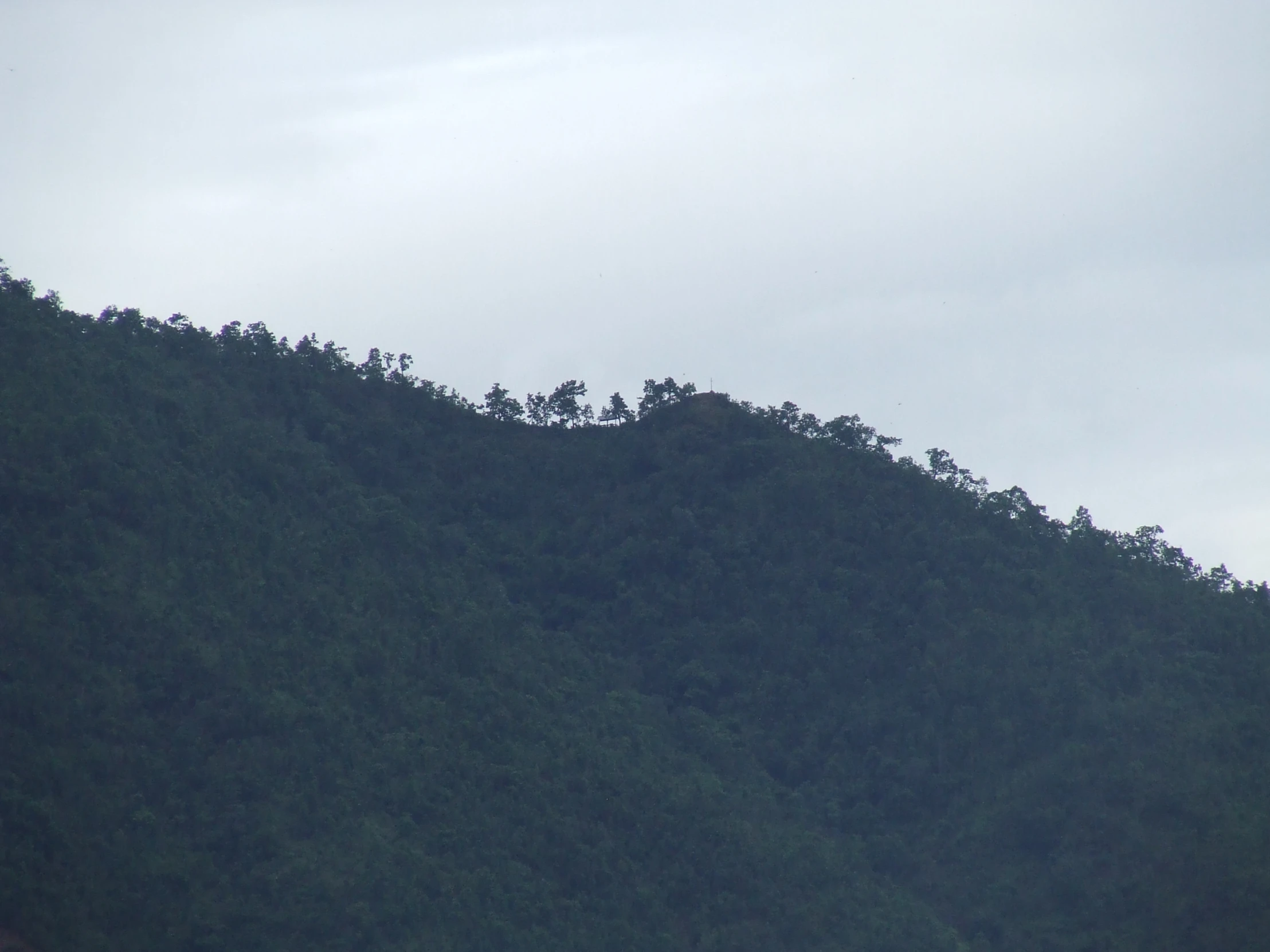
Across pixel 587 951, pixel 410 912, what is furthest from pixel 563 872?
pixel 410 912

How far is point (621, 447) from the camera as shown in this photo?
153ft

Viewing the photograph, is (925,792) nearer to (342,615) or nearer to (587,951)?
(587,951)

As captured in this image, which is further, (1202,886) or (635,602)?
(635,602)

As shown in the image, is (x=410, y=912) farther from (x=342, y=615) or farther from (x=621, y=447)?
(x=621, y=447)

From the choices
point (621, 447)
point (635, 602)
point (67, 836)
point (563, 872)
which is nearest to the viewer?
point (67, 836)

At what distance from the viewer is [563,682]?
124ft

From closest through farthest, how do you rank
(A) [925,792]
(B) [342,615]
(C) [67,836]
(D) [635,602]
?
1. (C) [67,836]
2. (B) [342,615]
3. (A) [925,792]
4. (D) [635,602]

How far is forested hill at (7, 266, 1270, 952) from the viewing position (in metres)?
29.9

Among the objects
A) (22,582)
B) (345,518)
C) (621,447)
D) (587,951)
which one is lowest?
(587,951)

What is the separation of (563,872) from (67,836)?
35.9 feet

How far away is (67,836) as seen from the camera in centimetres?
2744

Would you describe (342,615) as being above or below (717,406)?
below

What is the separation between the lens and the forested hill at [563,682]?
29.9 m

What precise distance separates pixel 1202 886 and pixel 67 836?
24107 millimetres
